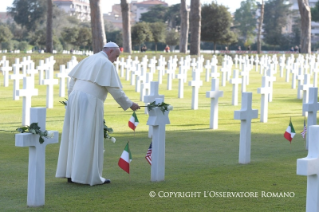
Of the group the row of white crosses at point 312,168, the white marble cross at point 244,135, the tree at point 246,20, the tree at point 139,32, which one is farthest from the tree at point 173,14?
the row of white crosses at point 312,168

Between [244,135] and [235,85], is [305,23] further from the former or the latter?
[244,135]

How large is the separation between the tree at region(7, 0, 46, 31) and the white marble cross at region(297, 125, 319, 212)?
8256 centimetres

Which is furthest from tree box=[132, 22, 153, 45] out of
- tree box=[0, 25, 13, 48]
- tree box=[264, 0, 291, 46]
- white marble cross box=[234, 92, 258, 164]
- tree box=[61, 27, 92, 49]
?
white marble cross box=[234, 92, 258, 164]

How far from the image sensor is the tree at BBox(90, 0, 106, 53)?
27719mm

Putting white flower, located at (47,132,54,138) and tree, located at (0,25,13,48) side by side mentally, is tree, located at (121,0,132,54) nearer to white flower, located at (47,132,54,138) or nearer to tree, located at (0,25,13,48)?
white flower, located at (47,132,54,138)

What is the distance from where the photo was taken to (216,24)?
5897 centimetres

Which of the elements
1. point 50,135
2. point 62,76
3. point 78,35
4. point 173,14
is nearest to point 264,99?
point 62,76

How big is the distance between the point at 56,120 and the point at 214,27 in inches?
1856

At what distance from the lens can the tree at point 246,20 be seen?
11062 cm

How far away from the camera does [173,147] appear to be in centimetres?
1001

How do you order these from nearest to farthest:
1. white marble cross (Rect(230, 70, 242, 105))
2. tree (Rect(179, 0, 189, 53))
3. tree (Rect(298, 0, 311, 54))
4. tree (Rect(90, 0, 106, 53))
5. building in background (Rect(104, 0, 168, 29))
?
white marble cross (Rect(230, 70, 242, 105)) < tree (Rect(90, 0, 106, 53)) < tree (Rect(179, 0, 189, 53)) < tree (Rect(298, 0, 311, 54)) < building in background (Rect(104, 0, 168, 29))

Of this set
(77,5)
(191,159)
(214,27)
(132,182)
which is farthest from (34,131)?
(77,5)

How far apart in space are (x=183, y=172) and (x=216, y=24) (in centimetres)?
5217

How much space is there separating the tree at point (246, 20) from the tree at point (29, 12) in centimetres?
3942
